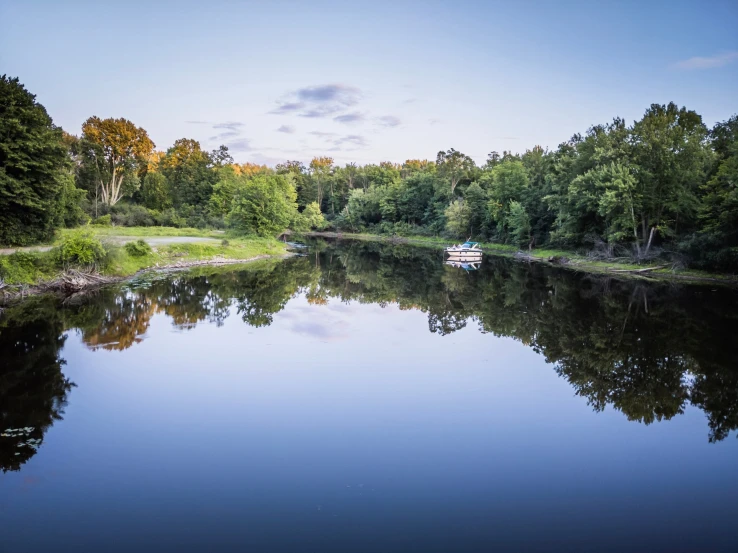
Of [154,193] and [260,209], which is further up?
[154,193]

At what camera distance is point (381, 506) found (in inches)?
296

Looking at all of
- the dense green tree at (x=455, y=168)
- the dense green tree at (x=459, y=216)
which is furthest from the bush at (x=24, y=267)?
the dense green tree at (x=455, y=168)

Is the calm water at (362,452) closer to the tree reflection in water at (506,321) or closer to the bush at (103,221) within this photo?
the tree reflection in water at (506,321)

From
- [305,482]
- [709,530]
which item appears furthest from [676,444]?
[305,482]

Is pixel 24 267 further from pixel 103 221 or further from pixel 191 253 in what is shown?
pixel 103 221

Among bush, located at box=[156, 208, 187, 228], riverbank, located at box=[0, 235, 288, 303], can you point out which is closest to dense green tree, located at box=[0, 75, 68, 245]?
riverbank, located at box=[0, 235, 288, 303]

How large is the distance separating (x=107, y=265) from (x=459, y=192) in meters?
61.1

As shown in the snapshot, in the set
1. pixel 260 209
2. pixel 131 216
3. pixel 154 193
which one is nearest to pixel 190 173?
pixel 154 193

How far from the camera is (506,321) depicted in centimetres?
2120

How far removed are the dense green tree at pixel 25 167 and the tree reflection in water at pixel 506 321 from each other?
7719 mm

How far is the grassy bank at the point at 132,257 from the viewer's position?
2300 centimetres

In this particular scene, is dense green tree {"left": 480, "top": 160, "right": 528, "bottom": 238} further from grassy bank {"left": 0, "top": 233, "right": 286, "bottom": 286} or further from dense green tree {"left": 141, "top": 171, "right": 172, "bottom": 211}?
dense green tree {"left": 141, "top": 171, "right": 172, "bottom": 211}

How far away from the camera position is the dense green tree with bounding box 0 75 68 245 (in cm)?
2603

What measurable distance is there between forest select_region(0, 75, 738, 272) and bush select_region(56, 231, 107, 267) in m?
3.80
